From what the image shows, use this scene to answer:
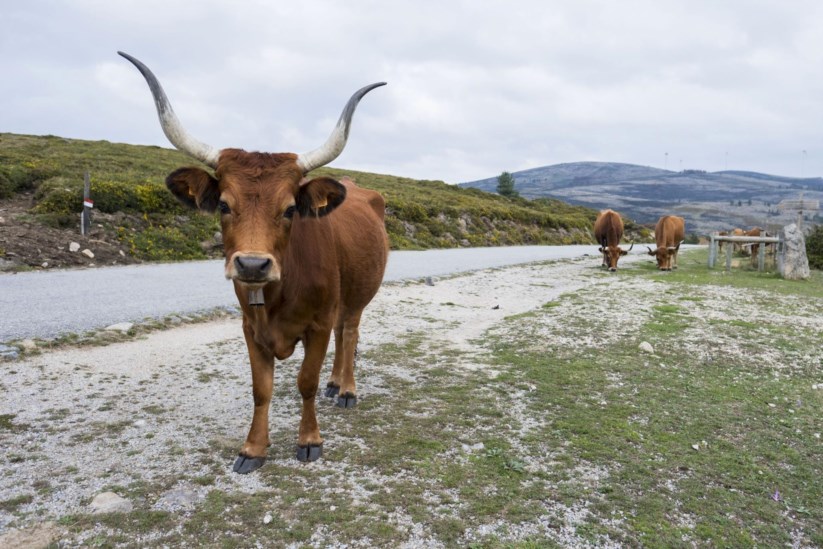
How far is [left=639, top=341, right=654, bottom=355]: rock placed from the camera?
764 centimetres

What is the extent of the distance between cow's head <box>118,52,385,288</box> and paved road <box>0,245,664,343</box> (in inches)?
220

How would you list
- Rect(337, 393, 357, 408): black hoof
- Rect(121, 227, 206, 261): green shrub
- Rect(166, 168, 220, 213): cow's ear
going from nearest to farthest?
Rect(166, 168, 220, 213): cow's ear < Rect(337, 393, 357, 408): black hoof < Rect(121, 227, 206, 261): green shrub

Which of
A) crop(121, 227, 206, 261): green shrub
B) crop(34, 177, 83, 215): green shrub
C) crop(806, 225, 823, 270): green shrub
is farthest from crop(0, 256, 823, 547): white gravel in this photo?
crop(34, 177, 83, 215): green shrub

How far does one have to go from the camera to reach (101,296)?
11.2m

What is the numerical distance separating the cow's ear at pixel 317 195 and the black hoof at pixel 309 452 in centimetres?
201

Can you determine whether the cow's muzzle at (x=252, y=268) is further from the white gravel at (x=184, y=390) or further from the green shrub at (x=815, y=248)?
the green shrub at (x=815, y=248)

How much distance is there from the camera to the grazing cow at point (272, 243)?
373cm

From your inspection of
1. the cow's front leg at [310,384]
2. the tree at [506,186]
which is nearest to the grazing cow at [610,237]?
the cow's front leg at [310,384]

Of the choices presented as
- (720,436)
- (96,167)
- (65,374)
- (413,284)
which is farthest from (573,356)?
(96,167)

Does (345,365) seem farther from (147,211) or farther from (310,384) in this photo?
(147,211)

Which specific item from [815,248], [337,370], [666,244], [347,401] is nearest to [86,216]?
[337,370]

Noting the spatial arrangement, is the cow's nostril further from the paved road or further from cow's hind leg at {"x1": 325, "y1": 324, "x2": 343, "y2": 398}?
the paved road

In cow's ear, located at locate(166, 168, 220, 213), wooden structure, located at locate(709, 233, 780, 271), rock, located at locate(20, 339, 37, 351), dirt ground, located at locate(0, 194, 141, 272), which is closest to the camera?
cow's ear, located at locate(166, 168, 220, 213)

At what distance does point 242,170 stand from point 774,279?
19.7 m
